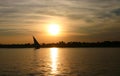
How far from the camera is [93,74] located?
44344 millimetres

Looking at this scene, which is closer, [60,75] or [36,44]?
[60,75]

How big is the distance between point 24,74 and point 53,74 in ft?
15.4

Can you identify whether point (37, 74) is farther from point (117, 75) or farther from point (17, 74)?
point (117, 75)

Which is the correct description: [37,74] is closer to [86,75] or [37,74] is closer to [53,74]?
[53,74]

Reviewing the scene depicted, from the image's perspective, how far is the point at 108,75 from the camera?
142 feet

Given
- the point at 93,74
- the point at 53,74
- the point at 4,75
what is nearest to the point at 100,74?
the point at 93,74

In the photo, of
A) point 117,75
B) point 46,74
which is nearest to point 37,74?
point 46,74

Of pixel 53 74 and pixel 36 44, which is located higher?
pixel 36 44

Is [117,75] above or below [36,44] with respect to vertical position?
below

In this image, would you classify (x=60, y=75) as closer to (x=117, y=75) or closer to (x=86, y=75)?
(x=86, y=75)

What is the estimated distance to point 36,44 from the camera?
188 m

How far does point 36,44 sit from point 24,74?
Answer: 144 meters

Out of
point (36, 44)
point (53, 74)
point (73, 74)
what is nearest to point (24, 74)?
point (53, 74)

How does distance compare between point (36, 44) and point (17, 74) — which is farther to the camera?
point (36, 44)
